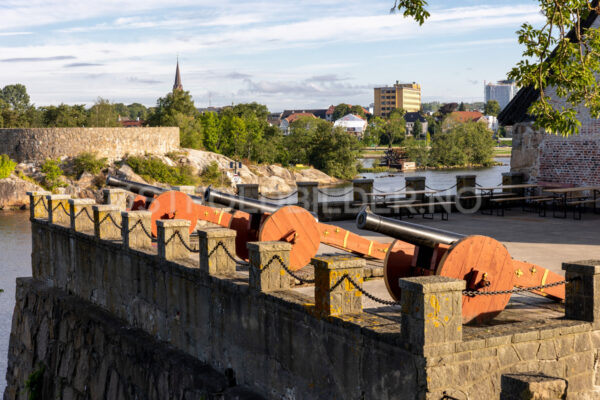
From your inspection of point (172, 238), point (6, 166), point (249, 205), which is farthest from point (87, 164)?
point (249, 205)

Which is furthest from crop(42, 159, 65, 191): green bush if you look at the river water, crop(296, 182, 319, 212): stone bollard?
crop(296, 182, 319, 212): stone bollard

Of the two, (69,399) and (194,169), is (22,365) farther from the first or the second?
(194,169)

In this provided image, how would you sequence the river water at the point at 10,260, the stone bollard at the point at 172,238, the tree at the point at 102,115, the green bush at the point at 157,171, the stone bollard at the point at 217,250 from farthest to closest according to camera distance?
the tree at the point at 102,115 → the green bush at the point at 157,171 → the river water at the point at 10,260 → the stone bollard at the point at 172,238 → the stone bollard at the point at 217,250

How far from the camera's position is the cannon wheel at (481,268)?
6.99m

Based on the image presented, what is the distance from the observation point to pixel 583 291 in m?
7.14

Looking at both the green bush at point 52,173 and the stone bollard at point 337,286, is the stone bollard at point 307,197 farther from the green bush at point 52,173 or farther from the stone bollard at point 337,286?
the green bush at point 52,173

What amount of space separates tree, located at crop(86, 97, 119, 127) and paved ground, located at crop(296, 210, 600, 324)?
65.4 m

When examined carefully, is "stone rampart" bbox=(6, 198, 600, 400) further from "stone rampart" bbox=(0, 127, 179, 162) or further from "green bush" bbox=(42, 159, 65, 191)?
"stone rampart" bbox=(0, 127, 179, 162)

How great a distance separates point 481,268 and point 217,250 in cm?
346

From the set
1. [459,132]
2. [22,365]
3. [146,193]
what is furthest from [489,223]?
[459,132]

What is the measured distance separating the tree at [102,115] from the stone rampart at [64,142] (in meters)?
13.1

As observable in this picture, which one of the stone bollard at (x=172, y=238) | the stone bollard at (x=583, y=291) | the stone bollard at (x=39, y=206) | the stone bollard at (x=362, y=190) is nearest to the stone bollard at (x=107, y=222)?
the stone bollard at (x=172, y=238)

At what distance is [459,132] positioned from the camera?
93.9m

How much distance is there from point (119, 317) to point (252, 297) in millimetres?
4402
